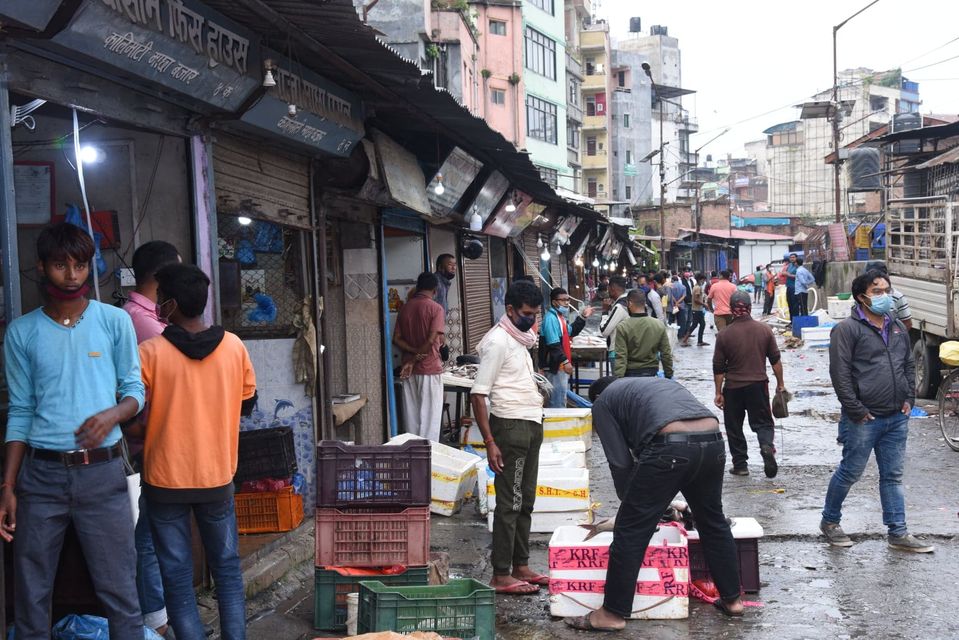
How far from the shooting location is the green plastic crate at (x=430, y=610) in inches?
183

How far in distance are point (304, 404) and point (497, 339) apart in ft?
8.18

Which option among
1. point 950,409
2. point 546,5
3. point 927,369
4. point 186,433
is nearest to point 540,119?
point 546,5

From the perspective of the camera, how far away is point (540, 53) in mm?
46906

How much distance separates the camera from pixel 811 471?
10.1m

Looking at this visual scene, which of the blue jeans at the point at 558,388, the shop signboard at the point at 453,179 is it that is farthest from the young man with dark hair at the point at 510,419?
the blue jeans at the point at 558,388

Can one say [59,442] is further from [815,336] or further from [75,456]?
Answer: [815,336]

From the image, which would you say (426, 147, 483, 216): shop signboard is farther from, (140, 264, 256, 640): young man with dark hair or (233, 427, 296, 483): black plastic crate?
(140, 264, 256, 640): young man with dark hair

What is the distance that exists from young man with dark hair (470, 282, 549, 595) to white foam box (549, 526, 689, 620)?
51 centimetres

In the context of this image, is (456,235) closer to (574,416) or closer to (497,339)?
(574,416)

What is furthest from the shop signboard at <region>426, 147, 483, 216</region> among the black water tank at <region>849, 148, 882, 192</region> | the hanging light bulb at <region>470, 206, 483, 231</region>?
the black water tank at <region>849, 148, 882, 192</region>

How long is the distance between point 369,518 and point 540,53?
43772 mm

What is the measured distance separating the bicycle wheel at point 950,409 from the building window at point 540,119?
34746mm

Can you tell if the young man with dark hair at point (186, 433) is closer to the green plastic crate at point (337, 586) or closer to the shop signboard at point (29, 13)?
the green plastic crate at point (337, 586)

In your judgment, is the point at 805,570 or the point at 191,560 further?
the point at 805,570
